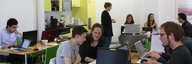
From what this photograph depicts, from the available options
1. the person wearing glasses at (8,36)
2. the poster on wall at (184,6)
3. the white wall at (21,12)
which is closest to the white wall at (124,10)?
the poster on wall at (184,6)

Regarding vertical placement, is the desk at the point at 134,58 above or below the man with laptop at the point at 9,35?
below

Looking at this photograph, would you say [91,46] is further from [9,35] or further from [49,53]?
[9,35]

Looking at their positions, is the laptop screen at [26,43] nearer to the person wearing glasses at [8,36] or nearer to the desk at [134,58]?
the person wearing glasses at [8,36]

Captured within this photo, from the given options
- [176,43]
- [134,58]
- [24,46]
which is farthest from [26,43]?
[176,43]

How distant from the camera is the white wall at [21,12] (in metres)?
5.80

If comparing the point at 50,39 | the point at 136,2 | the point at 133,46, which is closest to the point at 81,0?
the point at 136,2

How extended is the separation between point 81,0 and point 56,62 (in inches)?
220

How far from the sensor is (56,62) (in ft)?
11.1

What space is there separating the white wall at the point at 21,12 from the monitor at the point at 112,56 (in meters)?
3.44

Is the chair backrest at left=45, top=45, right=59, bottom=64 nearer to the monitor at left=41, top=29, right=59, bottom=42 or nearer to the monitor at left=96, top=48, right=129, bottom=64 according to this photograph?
the monitor at left=96, top=48, right=129, bottom=64

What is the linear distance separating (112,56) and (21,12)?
4.01 metres

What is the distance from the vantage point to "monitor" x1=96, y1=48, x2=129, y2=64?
279 centimetres

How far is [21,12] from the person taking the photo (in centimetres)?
635

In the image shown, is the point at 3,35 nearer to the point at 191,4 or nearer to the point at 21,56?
the point at 21,56
